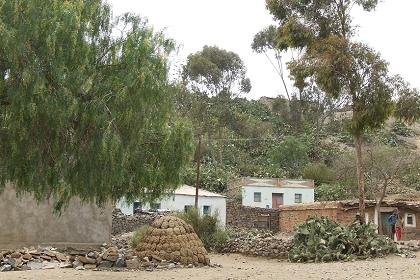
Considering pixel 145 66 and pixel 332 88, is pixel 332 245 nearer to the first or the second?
pixel 332 88

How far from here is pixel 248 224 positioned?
39.2 metres

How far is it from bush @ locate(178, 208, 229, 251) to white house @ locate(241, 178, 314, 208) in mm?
16080

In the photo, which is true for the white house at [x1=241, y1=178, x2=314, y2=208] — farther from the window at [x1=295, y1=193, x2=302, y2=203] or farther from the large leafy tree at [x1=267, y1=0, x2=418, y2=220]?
the large leafy tree at [x1=267, y1=0, x2=418, y2=220]

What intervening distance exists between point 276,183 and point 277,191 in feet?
2.11

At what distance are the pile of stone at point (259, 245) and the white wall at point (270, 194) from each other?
1382 cm

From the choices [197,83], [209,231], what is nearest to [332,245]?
[209,231]

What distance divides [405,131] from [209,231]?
50866 mm

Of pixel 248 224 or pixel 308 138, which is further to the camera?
pixel 308 138

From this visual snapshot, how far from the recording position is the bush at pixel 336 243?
20.7m

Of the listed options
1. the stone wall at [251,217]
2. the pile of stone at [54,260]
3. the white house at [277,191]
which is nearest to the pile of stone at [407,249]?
the pile of stone at [54,260]

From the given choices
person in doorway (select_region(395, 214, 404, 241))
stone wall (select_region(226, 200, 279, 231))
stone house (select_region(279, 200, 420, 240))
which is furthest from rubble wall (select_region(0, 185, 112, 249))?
stone wall (select_region(226, 200, 279, 231))

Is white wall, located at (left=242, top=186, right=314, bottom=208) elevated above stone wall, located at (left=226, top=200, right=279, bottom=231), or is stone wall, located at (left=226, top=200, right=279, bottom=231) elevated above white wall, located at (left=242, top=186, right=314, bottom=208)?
white wall, located at (left=242, top=186, right=314, bottom=208)

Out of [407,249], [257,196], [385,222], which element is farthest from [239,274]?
[257,196]

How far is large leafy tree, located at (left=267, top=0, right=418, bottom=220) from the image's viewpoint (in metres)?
22.7
